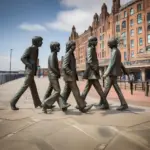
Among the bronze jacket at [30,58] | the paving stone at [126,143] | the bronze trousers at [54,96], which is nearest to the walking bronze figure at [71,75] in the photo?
the bronze trousers at [54,96]

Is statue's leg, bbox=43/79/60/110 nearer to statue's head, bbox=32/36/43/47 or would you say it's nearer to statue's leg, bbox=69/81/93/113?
statue's leg, bbox=69/81/93/113

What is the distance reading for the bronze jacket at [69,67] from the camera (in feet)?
16.9

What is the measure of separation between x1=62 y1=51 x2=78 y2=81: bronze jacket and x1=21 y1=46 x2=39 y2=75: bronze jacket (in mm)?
1122

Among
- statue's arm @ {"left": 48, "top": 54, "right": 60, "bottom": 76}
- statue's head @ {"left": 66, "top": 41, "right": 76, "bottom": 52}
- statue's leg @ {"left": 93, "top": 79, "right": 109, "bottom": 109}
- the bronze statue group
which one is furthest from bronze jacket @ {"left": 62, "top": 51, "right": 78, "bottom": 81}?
statue's leg @ {"left": 93, "top": 79, "right": 109, "bottom": 109}

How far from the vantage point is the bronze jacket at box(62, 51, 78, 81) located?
514 cm

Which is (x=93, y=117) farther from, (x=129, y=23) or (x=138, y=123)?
(x=129, y=23)

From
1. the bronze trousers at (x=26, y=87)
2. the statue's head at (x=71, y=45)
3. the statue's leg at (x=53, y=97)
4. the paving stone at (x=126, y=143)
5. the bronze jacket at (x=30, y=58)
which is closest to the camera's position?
the paving stone at (x=126, y=143)

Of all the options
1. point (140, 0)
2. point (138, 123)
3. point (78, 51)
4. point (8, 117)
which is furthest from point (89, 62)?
point (78, 51)

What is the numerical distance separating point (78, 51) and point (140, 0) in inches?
1483

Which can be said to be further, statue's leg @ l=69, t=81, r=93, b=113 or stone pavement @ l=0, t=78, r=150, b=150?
statue's leg @ l=69, t=81, r=93, b=113

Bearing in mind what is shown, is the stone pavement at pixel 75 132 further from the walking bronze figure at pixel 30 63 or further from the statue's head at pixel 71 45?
the statue's head at pixel 71 45

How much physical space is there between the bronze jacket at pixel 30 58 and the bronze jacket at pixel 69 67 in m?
1.12

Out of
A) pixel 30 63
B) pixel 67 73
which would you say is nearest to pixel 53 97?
pixel 67 73

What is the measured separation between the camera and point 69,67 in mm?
5367
